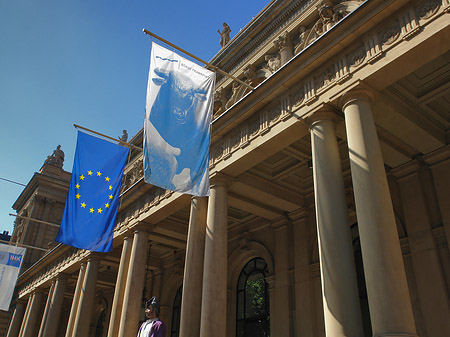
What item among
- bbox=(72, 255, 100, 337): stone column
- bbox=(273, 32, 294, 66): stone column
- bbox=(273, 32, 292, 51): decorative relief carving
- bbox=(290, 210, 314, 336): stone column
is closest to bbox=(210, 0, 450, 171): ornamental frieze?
→ bbox=(273, 32, 294, 66): stone column

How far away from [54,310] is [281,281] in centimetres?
1497

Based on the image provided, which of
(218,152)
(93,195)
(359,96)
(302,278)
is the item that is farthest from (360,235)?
(93,195)

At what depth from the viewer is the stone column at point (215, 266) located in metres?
10.1

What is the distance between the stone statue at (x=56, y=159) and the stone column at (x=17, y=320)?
14.4 meters

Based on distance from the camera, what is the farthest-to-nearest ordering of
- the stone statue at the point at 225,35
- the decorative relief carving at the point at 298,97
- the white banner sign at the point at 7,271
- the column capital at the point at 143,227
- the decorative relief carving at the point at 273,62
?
the white banner sign at the point at 7,271
the stone statue at the point at 225,35
the column capital at the point at 143,227
the decorative relief carving at the point at 273,62
the decorative relief carving at the point at 298,97

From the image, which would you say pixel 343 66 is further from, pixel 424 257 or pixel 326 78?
pixel 424 257

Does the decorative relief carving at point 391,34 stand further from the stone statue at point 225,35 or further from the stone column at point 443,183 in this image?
the stone statue at point 225,35

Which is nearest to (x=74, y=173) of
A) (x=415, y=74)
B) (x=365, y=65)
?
(x=365, y=65)

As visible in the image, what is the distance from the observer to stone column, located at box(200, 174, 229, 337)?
10141mm

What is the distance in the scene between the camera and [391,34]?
26.7 feet

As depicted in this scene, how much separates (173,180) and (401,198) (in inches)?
264

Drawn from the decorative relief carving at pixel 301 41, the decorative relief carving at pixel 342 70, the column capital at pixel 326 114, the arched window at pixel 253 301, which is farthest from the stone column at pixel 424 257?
the arched window at pixel 253 301

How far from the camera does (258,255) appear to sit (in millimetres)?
16375

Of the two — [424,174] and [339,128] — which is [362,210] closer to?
[339,128]
